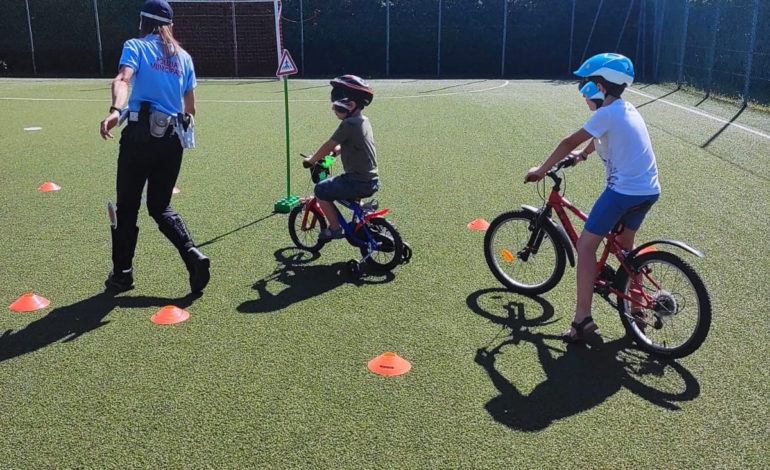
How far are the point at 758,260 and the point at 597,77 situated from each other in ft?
9.21

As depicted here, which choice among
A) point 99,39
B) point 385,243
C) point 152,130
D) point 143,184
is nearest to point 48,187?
point 143,184

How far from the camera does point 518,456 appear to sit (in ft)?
11.4

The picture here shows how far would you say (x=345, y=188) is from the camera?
5.91 meters

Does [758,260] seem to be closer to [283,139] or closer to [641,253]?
[641,253]

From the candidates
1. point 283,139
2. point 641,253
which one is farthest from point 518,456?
point 283,139

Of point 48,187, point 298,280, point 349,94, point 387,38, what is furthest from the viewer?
point 387,38

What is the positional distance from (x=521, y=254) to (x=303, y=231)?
6.51 ft

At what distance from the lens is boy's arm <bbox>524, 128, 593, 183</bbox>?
448 cm

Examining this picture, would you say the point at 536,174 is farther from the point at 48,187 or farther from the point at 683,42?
the point at 683,42

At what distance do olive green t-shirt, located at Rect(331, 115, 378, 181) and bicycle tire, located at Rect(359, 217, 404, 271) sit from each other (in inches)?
14.7

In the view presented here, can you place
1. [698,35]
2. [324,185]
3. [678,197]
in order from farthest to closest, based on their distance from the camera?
1. [698,35]
2. [678,197]
3. [324,185]

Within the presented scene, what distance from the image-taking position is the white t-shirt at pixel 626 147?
172 inches

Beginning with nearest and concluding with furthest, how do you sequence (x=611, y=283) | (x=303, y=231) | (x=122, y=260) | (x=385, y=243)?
(x=611, y=283) < (x=122, y=260) < (x=385, y=243) < (x=303, y=231)

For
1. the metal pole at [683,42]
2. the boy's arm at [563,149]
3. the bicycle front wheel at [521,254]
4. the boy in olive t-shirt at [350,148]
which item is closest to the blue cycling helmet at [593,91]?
the boy's arm at [563,149]
